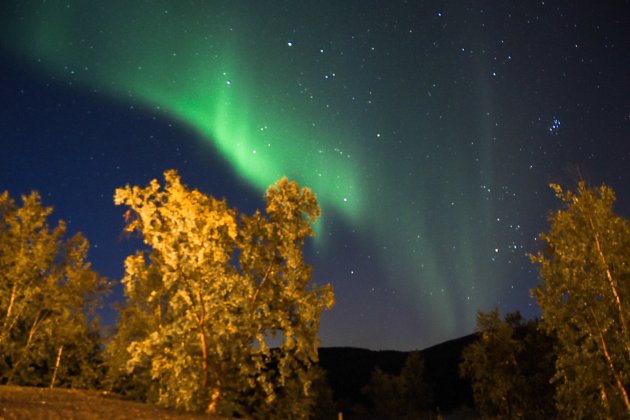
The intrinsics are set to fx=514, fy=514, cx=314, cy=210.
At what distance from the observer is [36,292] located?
29719 millimetres

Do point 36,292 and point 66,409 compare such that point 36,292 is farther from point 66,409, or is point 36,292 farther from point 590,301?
point 590,301

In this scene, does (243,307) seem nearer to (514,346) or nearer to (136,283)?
(136,283)

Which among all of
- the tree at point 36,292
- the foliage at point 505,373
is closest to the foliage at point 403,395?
the foliage at point 505,373

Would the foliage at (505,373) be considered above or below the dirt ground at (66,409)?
above

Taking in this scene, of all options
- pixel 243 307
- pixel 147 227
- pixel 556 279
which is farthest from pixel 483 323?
pixel 147 227

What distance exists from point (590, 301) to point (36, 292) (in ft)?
95.8

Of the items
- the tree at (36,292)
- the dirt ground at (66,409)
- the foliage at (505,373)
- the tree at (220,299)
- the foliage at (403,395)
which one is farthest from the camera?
the foliage at (403,395)

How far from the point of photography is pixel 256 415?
891 inches

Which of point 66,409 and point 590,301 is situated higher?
point 590,301

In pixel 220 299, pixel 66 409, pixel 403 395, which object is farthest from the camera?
pixel 403 395

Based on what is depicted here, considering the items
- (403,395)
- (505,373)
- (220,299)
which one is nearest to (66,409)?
(220,299)

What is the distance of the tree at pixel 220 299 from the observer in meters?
20.6

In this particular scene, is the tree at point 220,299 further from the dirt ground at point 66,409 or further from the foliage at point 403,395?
the foliage at point 403,395

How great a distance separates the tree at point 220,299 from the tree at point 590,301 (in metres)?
10.9
